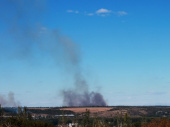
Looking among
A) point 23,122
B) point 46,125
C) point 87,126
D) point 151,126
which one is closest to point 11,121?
point 23,122

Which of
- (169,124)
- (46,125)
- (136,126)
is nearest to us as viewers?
(169,124)

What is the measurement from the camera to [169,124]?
108250mm

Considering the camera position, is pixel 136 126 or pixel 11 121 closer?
pixel 11 121

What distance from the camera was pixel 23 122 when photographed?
119 m

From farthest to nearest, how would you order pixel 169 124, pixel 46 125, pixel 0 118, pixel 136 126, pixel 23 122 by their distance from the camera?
pixel 136 126
pixel 0 118
pixel 46 125
pixel 23 122
pixel 169 124

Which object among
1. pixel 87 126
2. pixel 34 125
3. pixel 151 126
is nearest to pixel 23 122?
pixel 34 125

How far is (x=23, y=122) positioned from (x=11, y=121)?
567 centimetres

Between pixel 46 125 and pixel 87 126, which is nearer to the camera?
pixel 46 125

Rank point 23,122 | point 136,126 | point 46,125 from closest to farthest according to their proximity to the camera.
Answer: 1. point 23,122
2. point 46,125
3. point 136,126

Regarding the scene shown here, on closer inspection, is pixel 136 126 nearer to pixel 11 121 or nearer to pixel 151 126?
pixel 151 126

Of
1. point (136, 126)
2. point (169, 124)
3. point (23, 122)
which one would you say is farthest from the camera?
point (136, 126)

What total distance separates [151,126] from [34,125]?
4323 centimetres

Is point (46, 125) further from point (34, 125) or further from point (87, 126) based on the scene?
point (87, 126)

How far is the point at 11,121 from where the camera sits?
12150cm
